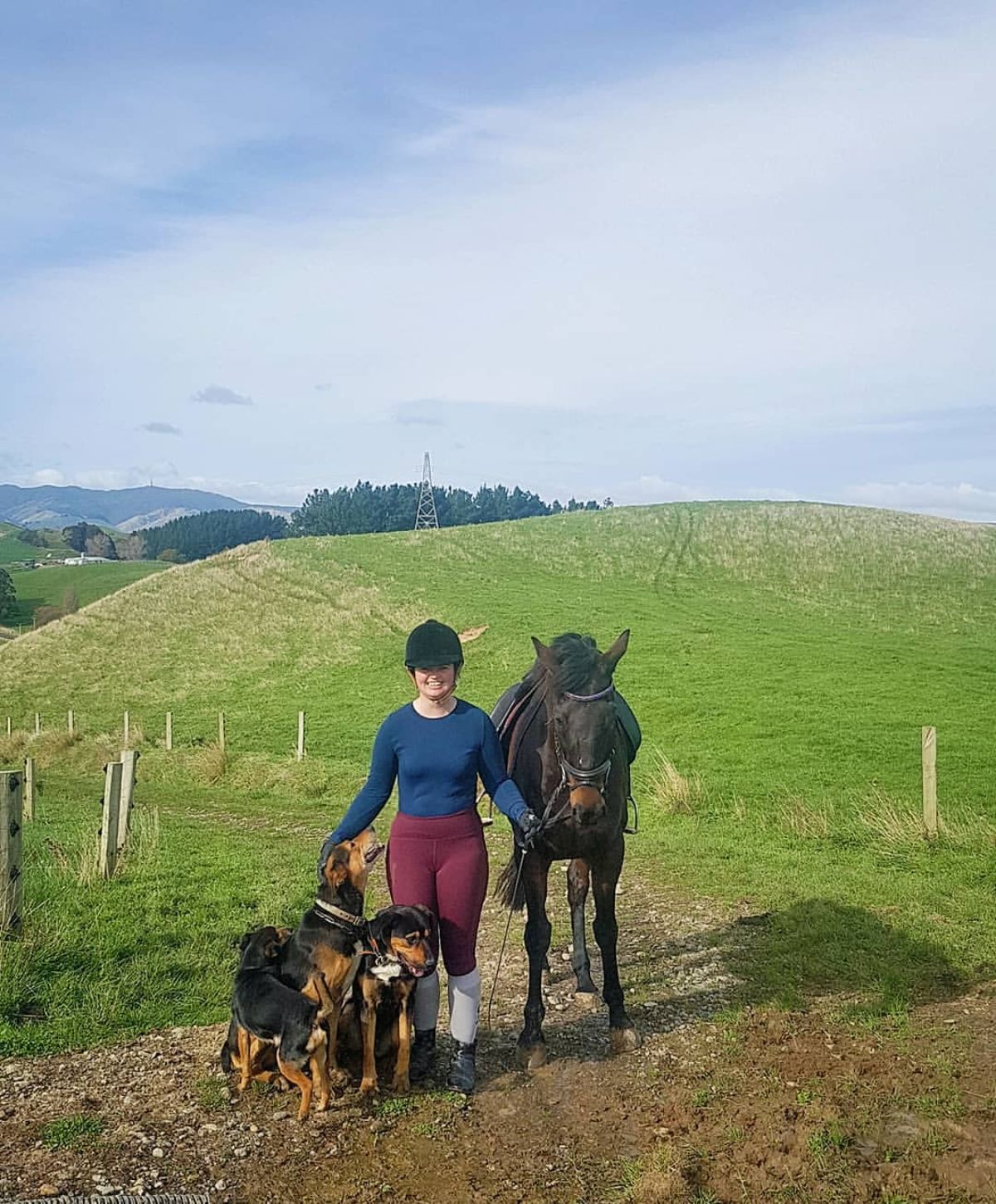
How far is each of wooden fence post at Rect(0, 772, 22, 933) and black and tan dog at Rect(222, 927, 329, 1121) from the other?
2512 millimetres

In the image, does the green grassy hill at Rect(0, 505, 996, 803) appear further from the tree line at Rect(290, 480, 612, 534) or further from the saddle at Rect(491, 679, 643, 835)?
the tree line at Rect(290, 480, 612, 534)

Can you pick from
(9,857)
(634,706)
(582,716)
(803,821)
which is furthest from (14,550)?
(582,716)

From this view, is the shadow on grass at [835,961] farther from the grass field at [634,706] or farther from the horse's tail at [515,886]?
the horse's tail at [515,886]

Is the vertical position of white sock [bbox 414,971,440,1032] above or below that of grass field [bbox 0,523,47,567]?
below

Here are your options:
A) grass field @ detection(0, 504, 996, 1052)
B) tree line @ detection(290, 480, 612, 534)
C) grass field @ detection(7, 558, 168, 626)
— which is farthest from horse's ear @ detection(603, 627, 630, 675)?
tree line @ detection(290, 480, 612, 534)

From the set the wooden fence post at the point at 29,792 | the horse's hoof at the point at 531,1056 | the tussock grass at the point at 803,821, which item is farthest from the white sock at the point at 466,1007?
the wooden fence post at the point at 29,792

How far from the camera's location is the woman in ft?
16.2

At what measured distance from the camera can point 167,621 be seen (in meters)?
41.5

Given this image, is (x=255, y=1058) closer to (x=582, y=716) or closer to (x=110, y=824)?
(x=582, y=716)

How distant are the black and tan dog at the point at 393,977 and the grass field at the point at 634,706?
156 centimetres

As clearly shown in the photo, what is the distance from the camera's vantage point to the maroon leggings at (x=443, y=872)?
16.2 feet

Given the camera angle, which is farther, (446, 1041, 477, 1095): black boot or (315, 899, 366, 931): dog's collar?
(446, 1041, 477, 1095): black boot

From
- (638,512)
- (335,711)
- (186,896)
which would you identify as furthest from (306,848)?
(638,512)

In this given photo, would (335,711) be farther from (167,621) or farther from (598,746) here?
(598,746)
